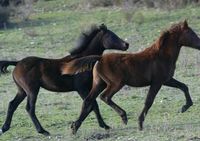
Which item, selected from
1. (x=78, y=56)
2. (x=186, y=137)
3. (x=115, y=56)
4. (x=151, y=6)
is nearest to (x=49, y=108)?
(x=78, y=56)

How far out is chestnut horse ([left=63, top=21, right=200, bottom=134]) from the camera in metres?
11.5

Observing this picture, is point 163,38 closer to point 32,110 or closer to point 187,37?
point 187,37

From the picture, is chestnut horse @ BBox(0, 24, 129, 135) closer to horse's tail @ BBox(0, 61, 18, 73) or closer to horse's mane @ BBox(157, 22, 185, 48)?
horse's tail @ BBox(0, 61, 18, 73)

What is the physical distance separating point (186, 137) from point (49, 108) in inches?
185

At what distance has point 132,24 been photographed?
28328mm

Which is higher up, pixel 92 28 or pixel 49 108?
pixel 92 28

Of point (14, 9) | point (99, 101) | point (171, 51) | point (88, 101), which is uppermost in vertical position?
point (171, 51)

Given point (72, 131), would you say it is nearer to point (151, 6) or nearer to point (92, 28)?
point (92, 28)

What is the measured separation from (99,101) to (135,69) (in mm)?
3677

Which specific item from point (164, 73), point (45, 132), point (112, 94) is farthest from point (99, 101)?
point (164, 73)

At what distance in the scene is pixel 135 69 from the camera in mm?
11500

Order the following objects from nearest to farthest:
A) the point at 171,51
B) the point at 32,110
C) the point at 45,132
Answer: the point at 171,51, the point at 45,132, the point at 32,110

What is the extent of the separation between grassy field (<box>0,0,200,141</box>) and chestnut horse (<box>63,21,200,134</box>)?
52 cm

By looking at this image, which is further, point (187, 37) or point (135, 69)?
point (187, 37)
